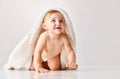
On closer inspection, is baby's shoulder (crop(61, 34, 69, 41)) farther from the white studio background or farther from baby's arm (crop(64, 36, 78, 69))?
the white studio background

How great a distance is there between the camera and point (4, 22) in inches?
48.9

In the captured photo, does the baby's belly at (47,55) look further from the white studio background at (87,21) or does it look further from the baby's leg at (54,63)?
the white studio background at (87,21)

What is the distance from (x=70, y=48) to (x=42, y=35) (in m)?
0.09

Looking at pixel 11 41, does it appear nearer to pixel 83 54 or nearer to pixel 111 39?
pixel 83 54

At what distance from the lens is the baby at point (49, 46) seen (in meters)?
0.85

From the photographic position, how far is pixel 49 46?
2.82 ft

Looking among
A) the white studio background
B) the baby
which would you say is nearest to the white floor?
the baby

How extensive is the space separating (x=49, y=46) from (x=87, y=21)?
43cm

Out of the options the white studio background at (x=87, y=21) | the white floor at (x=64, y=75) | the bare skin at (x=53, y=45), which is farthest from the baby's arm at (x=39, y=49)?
the white studio background at (x=87, y=21)

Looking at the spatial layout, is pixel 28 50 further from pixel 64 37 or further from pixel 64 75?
pixel 64 75

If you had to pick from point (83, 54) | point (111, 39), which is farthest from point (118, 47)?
point (83, 54)

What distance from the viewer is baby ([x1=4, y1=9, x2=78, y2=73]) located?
851 mm

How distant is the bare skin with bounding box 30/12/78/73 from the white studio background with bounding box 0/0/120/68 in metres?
0.37

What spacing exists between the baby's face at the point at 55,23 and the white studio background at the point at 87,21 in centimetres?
38
